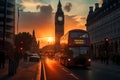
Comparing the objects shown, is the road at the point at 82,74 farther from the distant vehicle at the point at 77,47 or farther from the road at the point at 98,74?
the distant vehicle at the point at 77,47

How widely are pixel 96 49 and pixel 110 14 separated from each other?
23.9 meters

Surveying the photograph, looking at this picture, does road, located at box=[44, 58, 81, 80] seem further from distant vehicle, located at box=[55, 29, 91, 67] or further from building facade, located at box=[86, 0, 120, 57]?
building facade, located at box=[86, 0, 120, 57]

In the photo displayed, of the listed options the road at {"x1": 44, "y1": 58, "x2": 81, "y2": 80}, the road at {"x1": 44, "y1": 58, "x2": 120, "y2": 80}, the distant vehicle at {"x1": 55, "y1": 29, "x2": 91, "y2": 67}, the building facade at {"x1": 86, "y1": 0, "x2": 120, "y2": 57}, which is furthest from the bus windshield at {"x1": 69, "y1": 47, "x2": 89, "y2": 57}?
the building facade at {"x1": 86, "y1": 0, "x2": 120, "y2": 57}

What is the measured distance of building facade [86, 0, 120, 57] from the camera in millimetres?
93188

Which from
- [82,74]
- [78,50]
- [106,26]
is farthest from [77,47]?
[106,26]

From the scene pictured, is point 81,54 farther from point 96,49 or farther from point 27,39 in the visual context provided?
point 27,39

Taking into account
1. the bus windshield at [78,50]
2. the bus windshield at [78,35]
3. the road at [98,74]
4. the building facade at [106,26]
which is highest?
the building facade at [106,26]

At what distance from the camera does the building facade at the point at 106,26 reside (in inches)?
3669

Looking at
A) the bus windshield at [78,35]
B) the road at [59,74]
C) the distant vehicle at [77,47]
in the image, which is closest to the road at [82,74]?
the road at [59,74]

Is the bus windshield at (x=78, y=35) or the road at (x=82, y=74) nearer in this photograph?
the road at (x=82, y=74)

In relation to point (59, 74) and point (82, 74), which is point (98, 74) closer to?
point (82, 74)

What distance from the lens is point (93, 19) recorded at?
129 metres

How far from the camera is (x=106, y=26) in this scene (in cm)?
10706

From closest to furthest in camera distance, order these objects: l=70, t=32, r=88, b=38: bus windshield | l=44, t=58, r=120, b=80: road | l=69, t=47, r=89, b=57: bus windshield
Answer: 1. l=44, t=58, r=120, b=80: road
2. l=70, t=32, r=88, b=38: bus windshield
3. l=69, t=47, r=89, b=57: bus windshield
